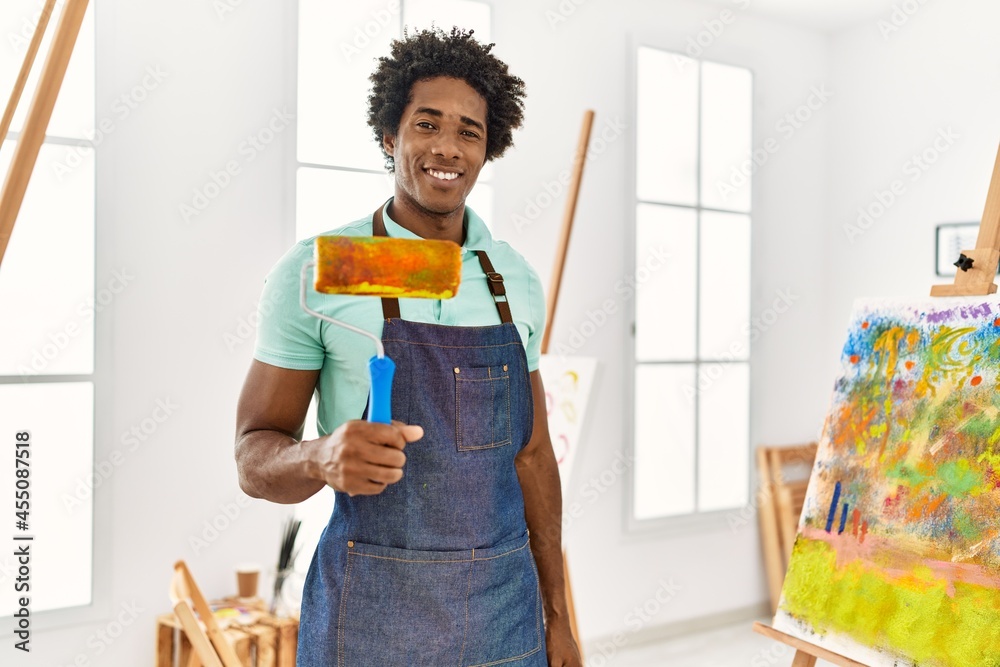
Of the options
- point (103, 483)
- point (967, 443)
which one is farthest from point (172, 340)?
point (967, 443)

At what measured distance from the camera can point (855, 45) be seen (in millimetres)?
4227

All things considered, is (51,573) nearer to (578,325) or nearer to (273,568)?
(273,568)

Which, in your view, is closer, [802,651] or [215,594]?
[802,651]

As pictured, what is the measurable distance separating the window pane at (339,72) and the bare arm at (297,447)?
178 centimetres

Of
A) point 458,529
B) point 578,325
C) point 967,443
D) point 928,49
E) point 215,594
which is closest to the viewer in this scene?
point 458,529

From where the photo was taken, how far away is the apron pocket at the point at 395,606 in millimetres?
1341

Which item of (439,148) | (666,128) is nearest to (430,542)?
(439,148)

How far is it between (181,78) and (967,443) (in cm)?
236

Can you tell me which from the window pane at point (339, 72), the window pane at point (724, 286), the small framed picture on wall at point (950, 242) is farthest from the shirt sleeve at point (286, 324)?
the small framed picture on wall at point (950, 242)

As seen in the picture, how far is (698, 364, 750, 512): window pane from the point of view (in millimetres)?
3980

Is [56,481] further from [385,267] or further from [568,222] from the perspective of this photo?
[385,267]

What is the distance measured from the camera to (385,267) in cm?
107

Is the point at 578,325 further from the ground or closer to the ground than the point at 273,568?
further from the ground

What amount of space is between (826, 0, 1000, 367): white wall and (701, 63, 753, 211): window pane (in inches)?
22.2
